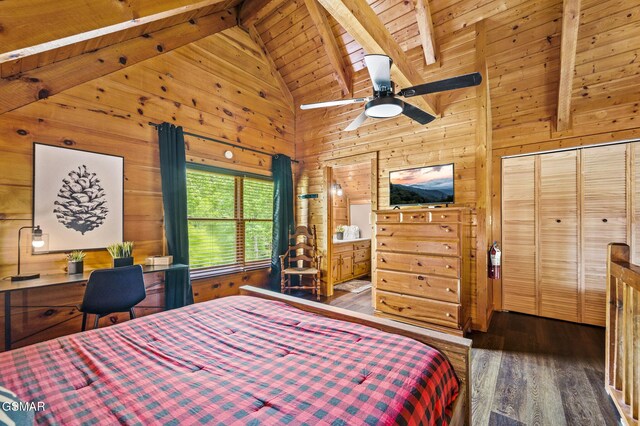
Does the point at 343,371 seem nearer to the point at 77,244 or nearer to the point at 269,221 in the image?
the point at 77,244

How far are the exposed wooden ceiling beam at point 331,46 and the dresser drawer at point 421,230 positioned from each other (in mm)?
2438

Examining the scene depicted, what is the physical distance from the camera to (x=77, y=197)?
2.63 meters

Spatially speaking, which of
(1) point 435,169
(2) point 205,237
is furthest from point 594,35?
(2) point 205,237

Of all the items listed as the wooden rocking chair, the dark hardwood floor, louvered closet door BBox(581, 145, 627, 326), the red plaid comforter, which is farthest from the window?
louvered closet door BBox(581, 145, 627, 326)

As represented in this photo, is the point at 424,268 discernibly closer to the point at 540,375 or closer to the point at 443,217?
the point at 443,217

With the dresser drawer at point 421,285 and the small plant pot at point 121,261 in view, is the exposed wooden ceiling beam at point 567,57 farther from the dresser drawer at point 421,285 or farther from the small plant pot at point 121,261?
the small plant pot at point 121,261

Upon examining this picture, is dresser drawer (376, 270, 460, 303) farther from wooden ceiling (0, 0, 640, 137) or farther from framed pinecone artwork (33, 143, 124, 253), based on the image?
framed pinecone artwork (33, 143, 124, 253)

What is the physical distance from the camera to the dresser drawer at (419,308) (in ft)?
9.47

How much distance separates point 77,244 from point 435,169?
4109 mm

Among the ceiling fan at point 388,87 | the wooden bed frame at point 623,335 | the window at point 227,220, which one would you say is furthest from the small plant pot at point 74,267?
the wooden bed frame at point 623,335

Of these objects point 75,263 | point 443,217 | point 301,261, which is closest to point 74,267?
point 75,263

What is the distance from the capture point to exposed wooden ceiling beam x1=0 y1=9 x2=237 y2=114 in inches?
92.5

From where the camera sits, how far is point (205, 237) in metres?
3.71

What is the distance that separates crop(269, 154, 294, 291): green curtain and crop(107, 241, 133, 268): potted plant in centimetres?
206
